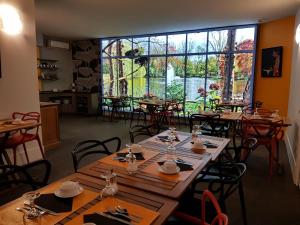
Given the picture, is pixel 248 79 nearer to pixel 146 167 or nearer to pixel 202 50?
pixel 202 50

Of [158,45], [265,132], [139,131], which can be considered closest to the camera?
[139,131]

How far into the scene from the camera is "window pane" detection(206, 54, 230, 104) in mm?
6609

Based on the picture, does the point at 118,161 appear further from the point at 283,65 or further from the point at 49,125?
the point at 283,65

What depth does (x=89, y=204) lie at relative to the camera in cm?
121

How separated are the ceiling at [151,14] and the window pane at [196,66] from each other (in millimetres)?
872

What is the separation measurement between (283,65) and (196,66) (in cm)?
231

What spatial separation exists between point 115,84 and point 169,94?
214 cm

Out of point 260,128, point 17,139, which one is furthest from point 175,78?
point 17,139

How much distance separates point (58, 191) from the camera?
1.30 meters

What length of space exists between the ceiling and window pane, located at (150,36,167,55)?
55 centimetres

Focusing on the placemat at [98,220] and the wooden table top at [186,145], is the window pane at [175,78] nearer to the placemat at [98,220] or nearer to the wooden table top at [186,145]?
the wooden table top at [186,145]

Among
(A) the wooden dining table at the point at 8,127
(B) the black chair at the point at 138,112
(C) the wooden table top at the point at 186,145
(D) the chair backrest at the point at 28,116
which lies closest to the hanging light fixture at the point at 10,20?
(D) the chair backrest at the point at 28,116

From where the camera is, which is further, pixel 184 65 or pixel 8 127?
pixel 184 65

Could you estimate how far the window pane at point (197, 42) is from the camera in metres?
6.80
